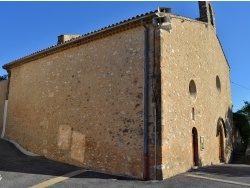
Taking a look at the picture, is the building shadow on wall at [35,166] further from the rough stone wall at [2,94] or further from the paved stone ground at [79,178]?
the rough stone wall at [2,94]

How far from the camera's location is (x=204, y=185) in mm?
7973

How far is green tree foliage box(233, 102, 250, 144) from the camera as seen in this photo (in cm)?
2153

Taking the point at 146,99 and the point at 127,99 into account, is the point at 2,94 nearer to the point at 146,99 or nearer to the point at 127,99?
the point at 127,99

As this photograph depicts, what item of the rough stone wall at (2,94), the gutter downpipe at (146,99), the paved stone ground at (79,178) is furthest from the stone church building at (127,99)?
the rough stone wall at (2,94)

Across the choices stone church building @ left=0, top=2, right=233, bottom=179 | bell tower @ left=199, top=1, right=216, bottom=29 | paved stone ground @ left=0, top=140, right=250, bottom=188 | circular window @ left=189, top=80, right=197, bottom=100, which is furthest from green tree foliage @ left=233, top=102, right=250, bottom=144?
paved stone ground @ left=0, top=140, right=250, bottom=188

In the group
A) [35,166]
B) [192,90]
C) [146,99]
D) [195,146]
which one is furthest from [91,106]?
[195,146]

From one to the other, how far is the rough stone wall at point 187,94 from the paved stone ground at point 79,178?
0.76 meters

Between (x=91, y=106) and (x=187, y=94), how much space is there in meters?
3.82

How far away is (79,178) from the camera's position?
351 inches

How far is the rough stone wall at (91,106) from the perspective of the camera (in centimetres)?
955

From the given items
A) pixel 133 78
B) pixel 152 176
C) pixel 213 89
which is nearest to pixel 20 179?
pixel 152 176

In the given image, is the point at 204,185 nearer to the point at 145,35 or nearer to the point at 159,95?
the point at 159,95

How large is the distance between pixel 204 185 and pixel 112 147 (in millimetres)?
3349

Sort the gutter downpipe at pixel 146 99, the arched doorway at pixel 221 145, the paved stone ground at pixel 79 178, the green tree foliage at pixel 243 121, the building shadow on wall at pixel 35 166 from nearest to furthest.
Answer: the paved stone ground at pixel 79 178 → the gutter downpipe at pixel 146 99 → the building shadow on wall at pixel 35 166 → the arched doorway at pixel 221 145 → the green tree foliage at pixel 243 121
